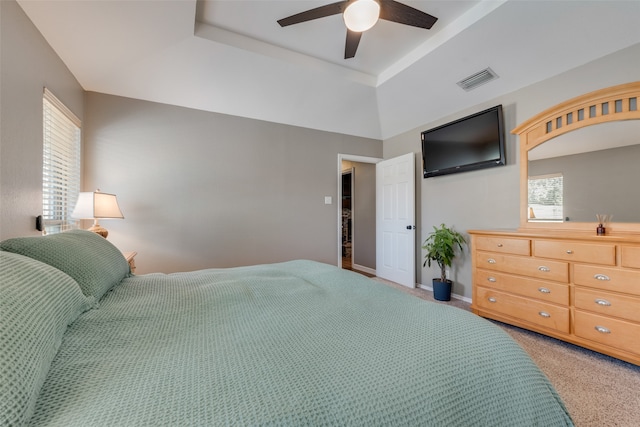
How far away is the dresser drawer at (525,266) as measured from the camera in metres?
2.12

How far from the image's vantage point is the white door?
12.5ft

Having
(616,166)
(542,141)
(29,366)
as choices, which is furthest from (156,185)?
(616,166)

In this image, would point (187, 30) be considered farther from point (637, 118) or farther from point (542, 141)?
point (637, 118)

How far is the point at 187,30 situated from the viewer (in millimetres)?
2348

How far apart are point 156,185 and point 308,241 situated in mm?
2051

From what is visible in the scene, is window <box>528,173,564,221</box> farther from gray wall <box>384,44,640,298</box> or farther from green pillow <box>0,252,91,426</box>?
green pillow <box>0,252,91,426</box>

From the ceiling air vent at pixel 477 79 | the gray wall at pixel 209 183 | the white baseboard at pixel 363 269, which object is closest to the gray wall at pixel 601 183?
the ceiling air vent at pixel 477 79

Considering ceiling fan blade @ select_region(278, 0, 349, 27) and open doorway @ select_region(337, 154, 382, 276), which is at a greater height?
ceiling fan blade @ select_region(278, 0, 349, 27)

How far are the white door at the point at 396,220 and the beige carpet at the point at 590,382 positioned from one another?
1.73m

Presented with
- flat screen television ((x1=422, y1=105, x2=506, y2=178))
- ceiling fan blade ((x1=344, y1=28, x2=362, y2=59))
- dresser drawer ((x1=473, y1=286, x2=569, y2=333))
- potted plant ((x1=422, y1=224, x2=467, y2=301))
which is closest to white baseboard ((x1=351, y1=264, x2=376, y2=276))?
potted plant ((x1=422, y1=224, x2=467, y2=301))

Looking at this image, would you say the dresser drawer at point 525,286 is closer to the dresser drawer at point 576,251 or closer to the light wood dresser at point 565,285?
the light wood dresser at point 565,285

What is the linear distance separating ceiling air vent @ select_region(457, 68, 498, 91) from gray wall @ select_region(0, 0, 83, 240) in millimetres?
3725

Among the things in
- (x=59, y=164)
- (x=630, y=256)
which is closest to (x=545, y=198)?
(x=630, y=256)

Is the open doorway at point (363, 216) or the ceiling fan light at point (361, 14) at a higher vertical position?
the ceiling fan light at point (361, 14)
